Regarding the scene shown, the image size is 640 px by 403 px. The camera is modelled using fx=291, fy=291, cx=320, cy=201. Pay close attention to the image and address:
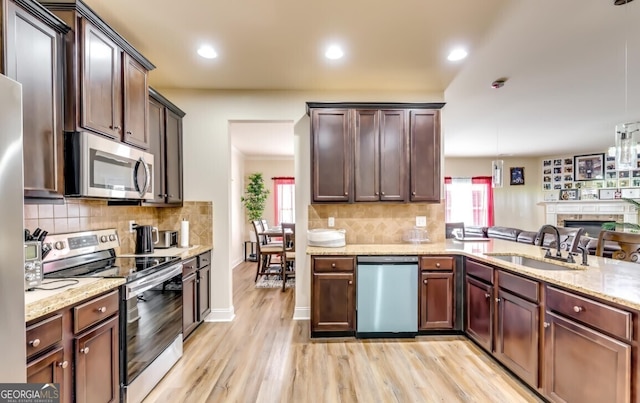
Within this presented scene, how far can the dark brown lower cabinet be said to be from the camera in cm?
127

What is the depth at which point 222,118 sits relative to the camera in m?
3.52

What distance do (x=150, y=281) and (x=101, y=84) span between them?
1400mm

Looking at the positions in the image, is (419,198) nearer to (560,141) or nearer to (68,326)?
(68,326)

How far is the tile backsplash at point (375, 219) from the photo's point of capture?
140 inches

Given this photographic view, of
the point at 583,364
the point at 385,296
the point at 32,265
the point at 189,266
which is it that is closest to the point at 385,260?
the point at 385,296

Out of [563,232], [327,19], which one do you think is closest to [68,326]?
[327,19]

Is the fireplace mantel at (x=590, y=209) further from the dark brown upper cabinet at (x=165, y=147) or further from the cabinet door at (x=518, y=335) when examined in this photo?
the dark brown upper cabinet at (x=165, y=147)

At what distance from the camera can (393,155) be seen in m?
3.31

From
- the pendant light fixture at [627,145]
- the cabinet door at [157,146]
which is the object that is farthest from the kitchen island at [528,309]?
the cabinet door at [157,146]

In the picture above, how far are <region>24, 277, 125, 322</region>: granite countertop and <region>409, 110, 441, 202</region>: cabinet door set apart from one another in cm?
288

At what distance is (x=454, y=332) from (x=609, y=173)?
7630 millimetres

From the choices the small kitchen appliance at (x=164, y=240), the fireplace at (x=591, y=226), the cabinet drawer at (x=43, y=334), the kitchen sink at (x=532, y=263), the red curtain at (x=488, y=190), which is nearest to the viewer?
the cabinet drawer at (x=43, y=334)

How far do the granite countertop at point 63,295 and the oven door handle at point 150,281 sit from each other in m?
0.10

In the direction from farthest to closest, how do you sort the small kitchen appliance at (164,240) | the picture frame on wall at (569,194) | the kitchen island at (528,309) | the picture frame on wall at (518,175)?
the picture frame on wall at (518,175), the picture frame on wall at (569,194), the small kitchen appliance at (164,240), the kitchen island at (528,309)
